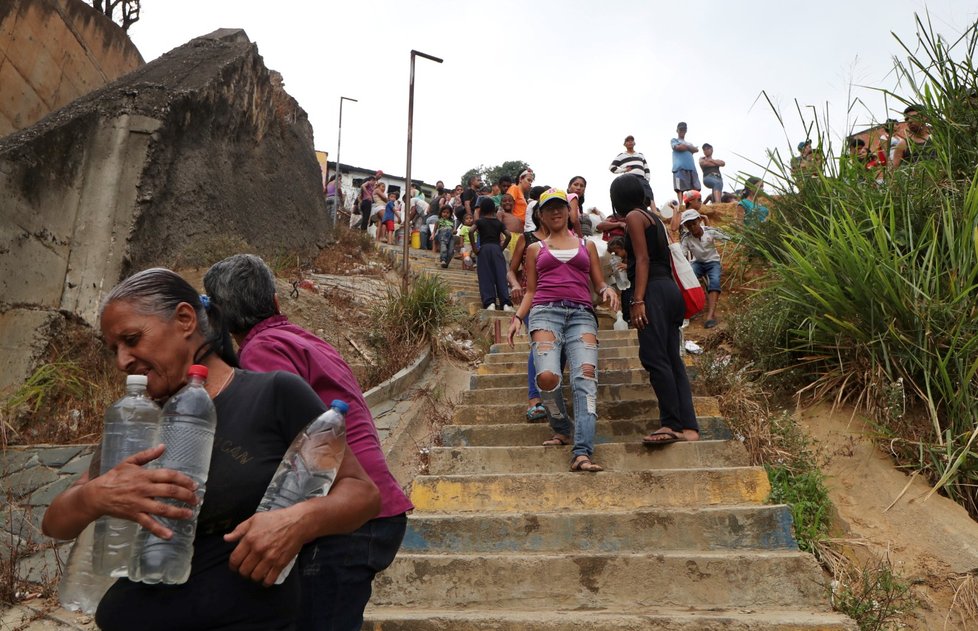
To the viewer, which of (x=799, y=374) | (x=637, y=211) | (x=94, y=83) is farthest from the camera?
(x=94, y=83)

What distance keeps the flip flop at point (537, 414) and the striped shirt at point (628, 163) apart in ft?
15.8

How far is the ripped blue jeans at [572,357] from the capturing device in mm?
4586

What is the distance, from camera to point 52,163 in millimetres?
7332

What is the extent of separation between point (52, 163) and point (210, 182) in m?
2.01

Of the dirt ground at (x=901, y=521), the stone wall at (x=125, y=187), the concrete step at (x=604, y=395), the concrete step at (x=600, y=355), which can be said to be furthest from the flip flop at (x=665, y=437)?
the stone wall at (x=125, y=187)

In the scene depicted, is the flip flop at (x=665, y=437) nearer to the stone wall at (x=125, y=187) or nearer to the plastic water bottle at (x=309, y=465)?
the plastic water bottle at (x=309, y=465)

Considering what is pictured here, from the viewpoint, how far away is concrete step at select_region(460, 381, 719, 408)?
5633mm

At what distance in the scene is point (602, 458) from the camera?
16.3 ft

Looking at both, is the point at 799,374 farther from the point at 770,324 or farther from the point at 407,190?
the point at 407,190

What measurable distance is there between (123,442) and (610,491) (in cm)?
328

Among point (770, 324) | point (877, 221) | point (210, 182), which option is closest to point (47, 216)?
point (210, 182)

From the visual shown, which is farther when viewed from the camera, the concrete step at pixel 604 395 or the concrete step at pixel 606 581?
the concrete step at pixel 604 395

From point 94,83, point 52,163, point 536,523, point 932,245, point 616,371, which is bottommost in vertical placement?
point 536,523

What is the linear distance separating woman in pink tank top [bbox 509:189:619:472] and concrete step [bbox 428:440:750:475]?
6.2 inches
